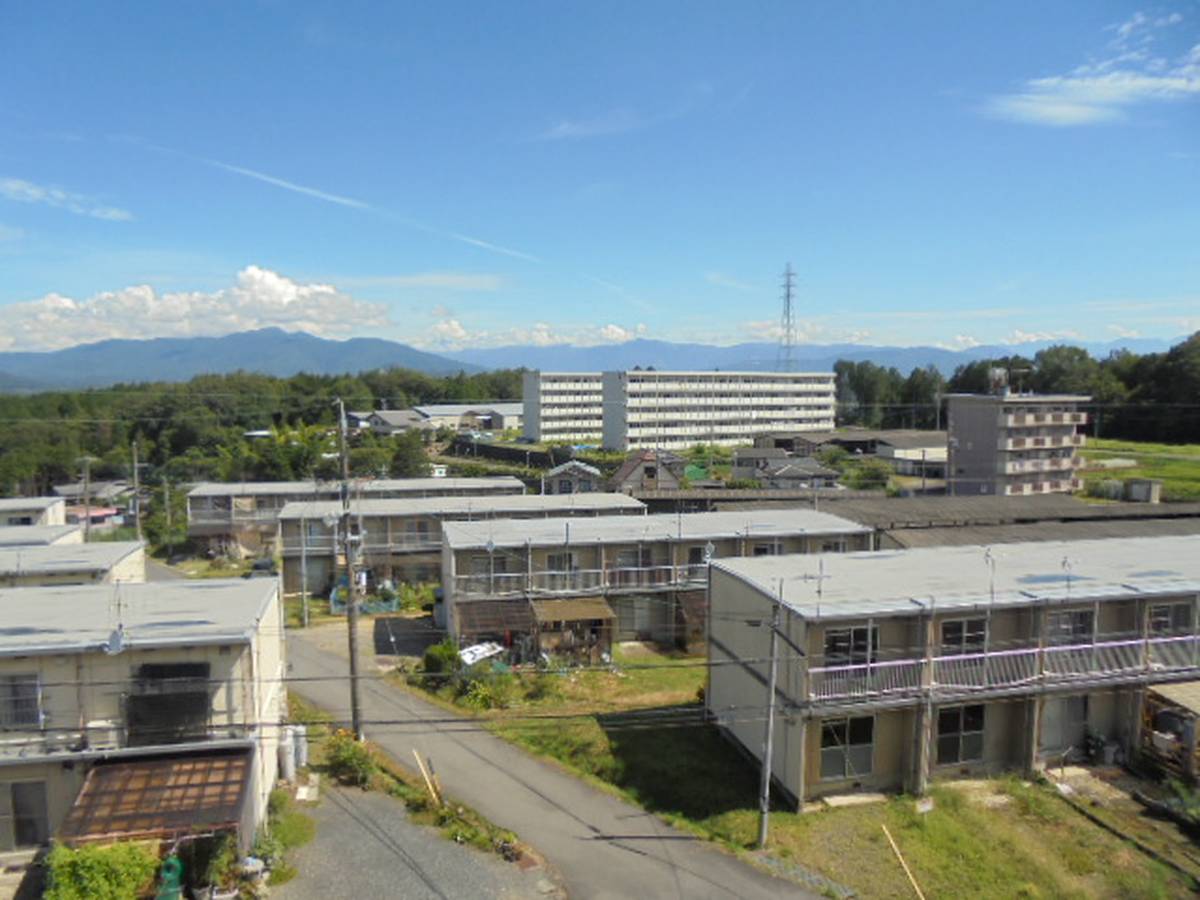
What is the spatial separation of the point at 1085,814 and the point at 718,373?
74675mm

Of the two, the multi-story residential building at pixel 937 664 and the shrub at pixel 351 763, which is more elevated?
the multi-story residential building at pixel 937 664

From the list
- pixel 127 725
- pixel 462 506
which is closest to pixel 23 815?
pixel 127 725

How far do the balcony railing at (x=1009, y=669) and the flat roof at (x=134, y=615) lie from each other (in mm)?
9056

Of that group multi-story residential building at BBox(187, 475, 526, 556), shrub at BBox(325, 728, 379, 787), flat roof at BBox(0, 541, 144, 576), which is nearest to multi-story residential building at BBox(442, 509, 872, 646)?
shrub at BBox(325, 728, 379, 787)

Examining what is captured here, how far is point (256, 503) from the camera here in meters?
35.9

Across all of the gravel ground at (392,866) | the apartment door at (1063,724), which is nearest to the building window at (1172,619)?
the apartment door at (1063,724)

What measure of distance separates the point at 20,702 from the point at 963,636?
47.8 feet

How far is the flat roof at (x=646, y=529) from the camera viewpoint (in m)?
21.9

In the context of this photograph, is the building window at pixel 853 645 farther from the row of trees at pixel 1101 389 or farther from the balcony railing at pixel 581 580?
the row of trees at pixel 1101 389

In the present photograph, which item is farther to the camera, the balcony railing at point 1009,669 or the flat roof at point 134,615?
the balcony railing at point 1009,669

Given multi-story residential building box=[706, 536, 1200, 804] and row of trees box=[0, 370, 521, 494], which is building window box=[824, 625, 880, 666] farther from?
row of trees box=[0, 370, 521, 494]

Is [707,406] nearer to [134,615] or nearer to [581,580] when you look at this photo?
[581,580]

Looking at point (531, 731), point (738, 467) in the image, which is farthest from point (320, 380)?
point (531, 731)

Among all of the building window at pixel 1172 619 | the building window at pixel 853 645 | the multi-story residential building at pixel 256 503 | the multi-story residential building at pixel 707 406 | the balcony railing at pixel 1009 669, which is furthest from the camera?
the multi-story residential building at pixel 707 406
